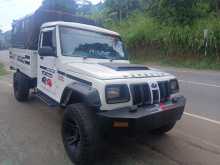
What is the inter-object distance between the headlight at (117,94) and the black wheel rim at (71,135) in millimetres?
658

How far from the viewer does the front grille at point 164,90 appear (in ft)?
13.4

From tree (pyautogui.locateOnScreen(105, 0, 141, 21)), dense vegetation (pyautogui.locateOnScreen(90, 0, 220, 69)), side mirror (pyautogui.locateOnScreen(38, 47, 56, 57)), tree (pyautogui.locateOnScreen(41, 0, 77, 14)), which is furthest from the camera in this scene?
tree (pyautogui.locateOnScreen(105, 0, 141, 21))

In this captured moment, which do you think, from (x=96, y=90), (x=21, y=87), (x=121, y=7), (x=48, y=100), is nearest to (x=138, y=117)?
(x=96, y=90)

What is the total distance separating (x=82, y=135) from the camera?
3.62m

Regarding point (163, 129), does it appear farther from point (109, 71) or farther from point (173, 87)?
point (109, 71)

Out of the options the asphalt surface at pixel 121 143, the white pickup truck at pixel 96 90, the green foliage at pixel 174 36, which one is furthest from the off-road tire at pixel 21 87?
the green foliage at pixel 174 36

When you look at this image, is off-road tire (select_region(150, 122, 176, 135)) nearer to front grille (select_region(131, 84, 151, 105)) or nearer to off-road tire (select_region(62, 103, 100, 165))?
front grille (select_region(131, 84, 151, 105))

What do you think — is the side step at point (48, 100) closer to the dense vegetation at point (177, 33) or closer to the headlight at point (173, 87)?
the headlight at point (173, 87)

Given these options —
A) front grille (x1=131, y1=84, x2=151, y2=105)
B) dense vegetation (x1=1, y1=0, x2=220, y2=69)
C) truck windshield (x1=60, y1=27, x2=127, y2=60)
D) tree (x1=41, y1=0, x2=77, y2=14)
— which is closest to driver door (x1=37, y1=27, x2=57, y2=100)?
truck windshield (x1=60, y1=27, x2=127, y2=60)

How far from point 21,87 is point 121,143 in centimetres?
366

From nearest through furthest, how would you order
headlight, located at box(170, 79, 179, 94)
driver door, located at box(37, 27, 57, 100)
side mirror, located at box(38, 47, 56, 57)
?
headlight, located at box(170, 79, 179, 94)
side mirror, located at box(38, 47, 56, 57)
driver door, located at box(37, 27, 57, 100)

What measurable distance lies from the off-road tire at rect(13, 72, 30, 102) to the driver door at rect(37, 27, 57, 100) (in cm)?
116

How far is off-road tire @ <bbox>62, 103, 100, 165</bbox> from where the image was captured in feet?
11.8

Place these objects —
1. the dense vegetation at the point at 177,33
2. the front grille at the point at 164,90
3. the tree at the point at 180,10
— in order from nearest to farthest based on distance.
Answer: the front grille at the point at 164,90
the dense vegetation at the point at 177,33
the tree at the point at 180,10
